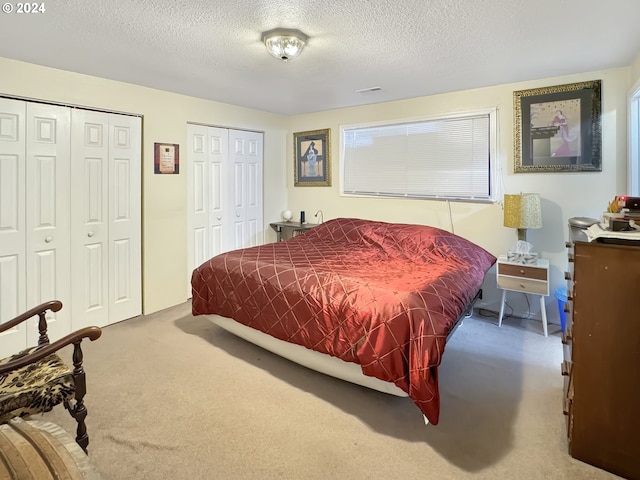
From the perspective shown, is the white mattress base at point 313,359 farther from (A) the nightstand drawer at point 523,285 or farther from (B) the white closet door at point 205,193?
(A) the nightstand drawer at point 523,285

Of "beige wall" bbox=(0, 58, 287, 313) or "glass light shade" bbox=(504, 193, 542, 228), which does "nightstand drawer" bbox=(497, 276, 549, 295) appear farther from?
"beige wall" bbox=(0, 58, 287, 313)

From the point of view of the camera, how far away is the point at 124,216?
3.62 m

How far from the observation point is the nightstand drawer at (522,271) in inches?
125

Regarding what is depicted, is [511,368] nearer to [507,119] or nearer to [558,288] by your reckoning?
[558,288]

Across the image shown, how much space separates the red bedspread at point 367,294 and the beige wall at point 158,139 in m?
0.97

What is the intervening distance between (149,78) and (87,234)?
59.8 inches

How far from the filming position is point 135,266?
12.3ft

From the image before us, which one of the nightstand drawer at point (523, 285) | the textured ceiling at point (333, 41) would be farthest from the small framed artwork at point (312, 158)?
the nightstand drawer at point (523, 285)

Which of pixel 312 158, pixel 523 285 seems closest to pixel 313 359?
pixel 523 285

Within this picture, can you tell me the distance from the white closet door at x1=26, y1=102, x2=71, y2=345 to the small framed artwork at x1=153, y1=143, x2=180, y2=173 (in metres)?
0.79

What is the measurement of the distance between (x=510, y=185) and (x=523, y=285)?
3.25 feet

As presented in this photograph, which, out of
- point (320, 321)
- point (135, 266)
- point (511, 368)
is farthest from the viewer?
point (135, 266)


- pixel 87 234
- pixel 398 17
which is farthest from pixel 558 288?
pixel 87 234

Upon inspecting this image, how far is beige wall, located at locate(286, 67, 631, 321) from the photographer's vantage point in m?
3.10
